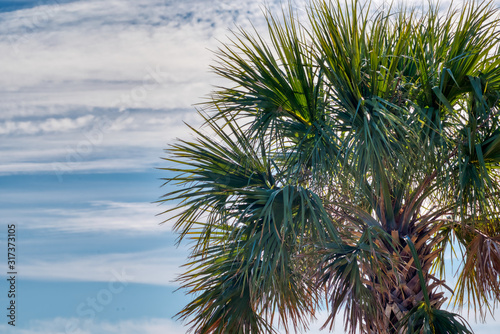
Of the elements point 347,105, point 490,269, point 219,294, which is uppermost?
point 347,105

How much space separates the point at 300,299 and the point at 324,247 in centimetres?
109

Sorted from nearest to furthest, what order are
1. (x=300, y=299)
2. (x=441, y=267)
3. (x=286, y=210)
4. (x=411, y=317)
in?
(x=286, y=210) < (x=411, y=317) < (x=300, y=299) < (x=441, y=267)

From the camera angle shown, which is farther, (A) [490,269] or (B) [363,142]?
(A) [490,269]

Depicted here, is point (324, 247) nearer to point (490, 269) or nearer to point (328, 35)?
point (328, 35)

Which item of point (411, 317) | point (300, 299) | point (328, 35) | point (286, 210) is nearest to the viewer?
point (286, 210)

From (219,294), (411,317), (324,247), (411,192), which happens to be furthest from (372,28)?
(219,294)

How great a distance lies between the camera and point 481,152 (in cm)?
356

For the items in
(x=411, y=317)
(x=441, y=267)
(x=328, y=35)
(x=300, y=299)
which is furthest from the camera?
(x=441, y=267)

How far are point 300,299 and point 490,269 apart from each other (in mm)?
1664

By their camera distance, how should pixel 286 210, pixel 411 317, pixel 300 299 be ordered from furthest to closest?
pixel 300 299 < pixel 411 317 < pixel 286 210

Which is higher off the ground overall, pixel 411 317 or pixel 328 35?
pixel 328 35

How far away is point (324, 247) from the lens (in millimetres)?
3604

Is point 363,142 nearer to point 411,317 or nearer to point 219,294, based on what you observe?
point 411,317

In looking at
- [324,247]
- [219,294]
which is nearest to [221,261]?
[219,294]
